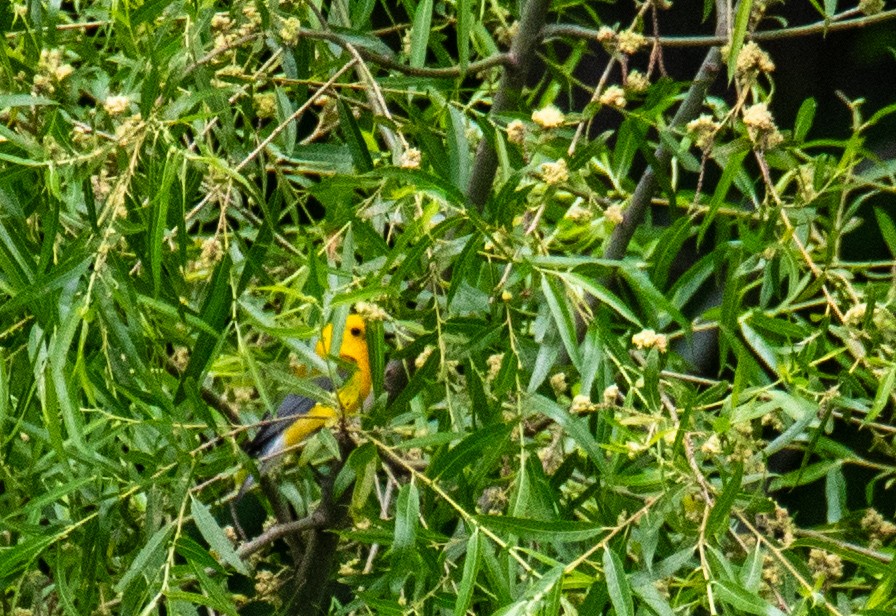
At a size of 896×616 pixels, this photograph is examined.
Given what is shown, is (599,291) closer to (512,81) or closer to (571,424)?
(571,424)

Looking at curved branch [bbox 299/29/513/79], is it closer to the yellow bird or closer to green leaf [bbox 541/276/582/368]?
green leaf [bbox 541/276/582/368]

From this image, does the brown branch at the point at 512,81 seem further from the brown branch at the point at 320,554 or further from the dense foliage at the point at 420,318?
the brown branch at the point at 320,554

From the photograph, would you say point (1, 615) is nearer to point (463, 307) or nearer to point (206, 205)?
point (206, 205)

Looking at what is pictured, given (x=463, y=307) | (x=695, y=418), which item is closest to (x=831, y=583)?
(x=695, y=418)

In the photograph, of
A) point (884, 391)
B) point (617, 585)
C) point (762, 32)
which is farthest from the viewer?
point (762, 32)

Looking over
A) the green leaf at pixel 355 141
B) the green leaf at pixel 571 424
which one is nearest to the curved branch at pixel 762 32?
the green leaf at pixel 355 141

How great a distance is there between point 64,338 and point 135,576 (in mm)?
264

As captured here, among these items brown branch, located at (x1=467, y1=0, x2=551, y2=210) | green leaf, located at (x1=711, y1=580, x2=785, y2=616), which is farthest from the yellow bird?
green leaf, located at (x1=711, y1=580, x2=785, y2=616)

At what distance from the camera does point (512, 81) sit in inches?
63.0

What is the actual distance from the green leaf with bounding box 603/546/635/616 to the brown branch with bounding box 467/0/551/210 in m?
0.52

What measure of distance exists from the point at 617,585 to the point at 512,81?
2.15ft

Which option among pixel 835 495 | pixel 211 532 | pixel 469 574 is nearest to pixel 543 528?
pixel 469 574

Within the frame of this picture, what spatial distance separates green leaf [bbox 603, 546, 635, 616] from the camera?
3.72 ft

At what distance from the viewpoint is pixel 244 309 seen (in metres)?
1.37
